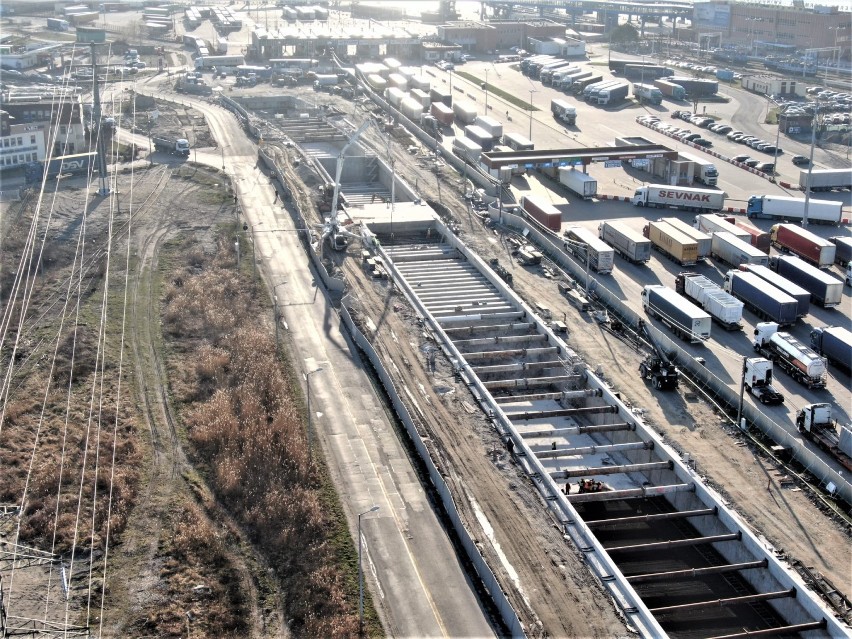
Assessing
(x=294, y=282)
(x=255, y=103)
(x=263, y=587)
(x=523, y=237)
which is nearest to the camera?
(x=263, y=587)

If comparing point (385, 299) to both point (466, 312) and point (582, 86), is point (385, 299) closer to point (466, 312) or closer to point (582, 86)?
point (466, 312)

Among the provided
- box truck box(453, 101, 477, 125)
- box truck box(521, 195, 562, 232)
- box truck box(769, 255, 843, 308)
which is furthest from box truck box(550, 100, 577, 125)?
box truck box(769, 255, 843, 308)

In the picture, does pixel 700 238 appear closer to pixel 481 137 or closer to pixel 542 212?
pixel 542 212

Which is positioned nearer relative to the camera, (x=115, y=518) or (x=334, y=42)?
(x=115, y=518)

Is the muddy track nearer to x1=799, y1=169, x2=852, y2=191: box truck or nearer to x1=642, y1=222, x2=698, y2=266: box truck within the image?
x1=642, y1=222, x2=698, y2=266: box truck

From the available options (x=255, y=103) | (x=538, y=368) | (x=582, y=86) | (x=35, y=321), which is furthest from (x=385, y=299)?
(x=582, y=86)

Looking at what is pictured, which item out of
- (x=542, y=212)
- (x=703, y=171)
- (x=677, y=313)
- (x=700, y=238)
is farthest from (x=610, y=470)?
(x=703, y=171)
